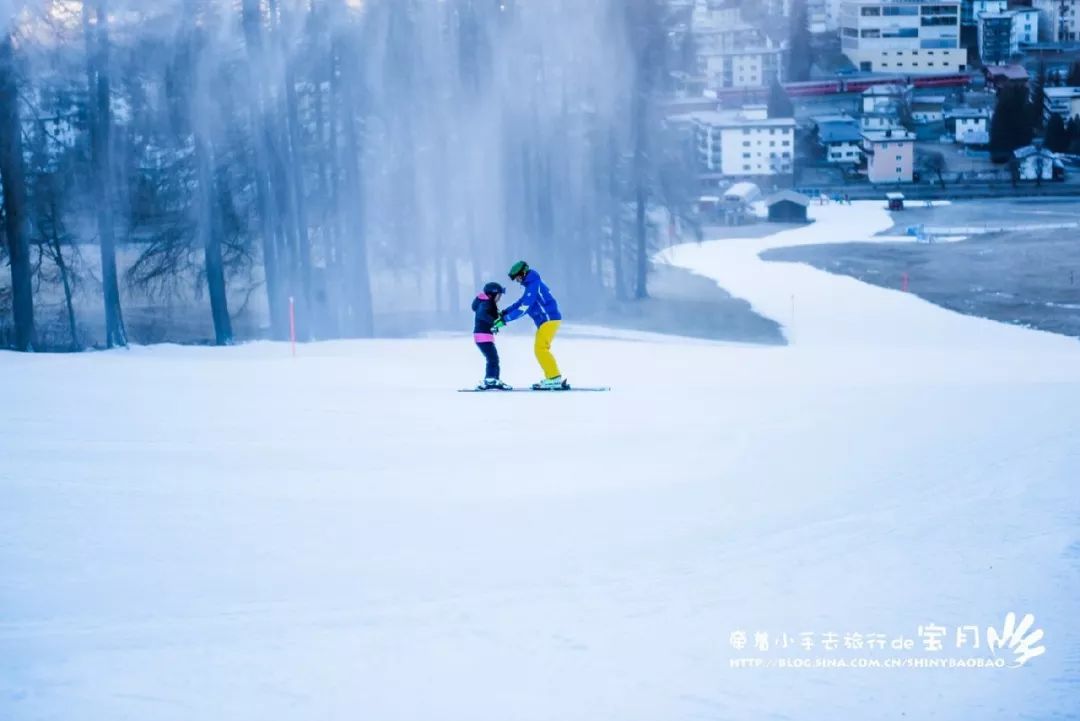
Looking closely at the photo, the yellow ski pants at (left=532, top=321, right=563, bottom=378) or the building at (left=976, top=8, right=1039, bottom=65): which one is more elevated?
the building at (left=976, top=8, right=1039, bottom=65)

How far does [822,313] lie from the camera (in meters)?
Answer: 23.8

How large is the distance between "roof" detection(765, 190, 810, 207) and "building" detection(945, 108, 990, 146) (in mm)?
4220

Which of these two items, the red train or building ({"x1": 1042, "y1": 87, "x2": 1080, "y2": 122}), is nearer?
building ({"x1": 1042, "y1": 87, "x2": 1080, "y2": 122})

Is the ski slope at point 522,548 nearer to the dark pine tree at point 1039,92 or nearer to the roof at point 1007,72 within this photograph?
the roof at point 1007,72

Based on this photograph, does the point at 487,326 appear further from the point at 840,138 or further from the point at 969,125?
the point at 969,125

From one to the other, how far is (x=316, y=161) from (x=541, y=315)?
494 inches

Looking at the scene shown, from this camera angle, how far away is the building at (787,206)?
29873 mm

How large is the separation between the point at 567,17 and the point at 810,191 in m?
8.75

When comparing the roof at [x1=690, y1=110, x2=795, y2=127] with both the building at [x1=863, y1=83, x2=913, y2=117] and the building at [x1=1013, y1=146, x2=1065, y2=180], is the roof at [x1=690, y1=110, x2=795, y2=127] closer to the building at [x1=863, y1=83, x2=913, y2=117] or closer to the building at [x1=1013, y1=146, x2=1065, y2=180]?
the building at [x1=863, y1=83, x2=913, y2=117]

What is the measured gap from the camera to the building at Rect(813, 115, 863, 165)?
1059 inches

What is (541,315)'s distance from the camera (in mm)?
10227

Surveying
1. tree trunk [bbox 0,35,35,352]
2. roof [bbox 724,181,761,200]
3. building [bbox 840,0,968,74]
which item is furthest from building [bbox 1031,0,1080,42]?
tree trunk [bbox 0,35,35,352]

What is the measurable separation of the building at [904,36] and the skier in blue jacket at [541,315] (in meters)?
19.3

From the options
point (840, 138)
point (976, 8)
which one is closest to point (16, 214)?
point (840, 138)
